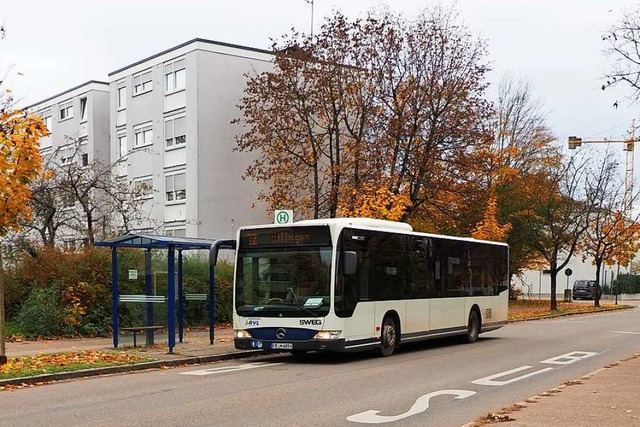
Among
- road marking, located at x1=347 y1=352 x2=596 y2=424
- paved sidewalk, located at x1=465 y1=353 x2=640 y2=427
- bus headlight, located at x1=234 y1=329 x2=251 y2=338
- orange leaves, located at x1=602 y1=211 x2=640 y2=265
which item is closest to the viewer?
paved sidewalk, located at x1=465 y1=353 x2=640 y2=427

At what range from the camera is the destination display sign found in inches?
625

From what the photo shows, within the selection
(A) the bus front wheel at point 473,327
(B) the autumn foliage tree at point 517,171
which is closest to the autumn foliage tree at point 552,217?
(B) the autumn foliage tree at point 517,171

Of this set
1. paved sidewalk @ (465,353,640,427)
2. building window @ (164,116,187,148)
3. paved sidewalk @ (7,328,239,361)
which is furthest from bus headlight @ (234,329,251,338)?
building window @ (164,116,187,148)

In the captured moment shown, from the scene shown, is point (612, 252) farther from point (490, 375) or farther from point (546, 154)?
point (490, 375)

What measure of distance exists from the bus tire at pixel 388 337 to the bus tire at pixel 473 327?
171 inches

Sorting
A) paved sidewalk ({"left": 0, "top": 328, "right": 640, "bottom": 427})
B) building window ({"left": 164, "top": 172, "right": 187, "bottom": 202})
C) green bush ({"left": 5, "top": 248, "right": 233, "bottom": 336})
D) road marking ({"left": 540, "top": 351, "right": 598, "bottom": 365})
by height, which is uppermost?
building window ({"left": 164, "top": 172, "right": 187, "bottom": 202})

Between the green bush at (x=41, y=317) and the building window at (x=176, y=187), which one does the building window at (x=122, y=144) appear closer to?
the building window at (x=176, y=187)

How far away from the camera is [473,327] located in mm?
21547

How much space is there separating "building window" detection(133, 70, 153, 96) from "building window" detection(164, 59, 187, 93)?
2.14 metres

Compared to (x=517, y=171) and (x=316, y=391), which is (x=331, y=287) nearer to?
(x=316, y=391)

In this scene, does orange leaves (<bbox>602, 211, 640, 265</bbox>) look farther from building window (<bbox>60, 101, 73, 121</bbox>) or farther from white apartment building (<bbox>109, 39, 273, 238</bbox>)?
building window (<bbox>60, 101, 73, 121</bbox>)

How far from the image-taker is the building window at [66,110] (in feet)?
181

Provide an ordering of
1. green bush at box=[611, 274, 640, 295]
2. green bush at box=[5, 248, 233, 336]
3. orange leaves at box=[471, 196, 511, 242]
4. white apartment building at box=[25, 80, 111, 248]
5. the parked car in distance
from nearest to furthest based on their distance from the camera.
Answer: green bush at box=[5, 248, 233, 336]
orange leaves at box=[471, 196, 511, 242]
white apartment building at box=[25, 80, 111, 248]
the parked car in distance
green bush at box=[611, 274, 640, 295]

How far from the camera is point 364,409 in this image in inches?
398
